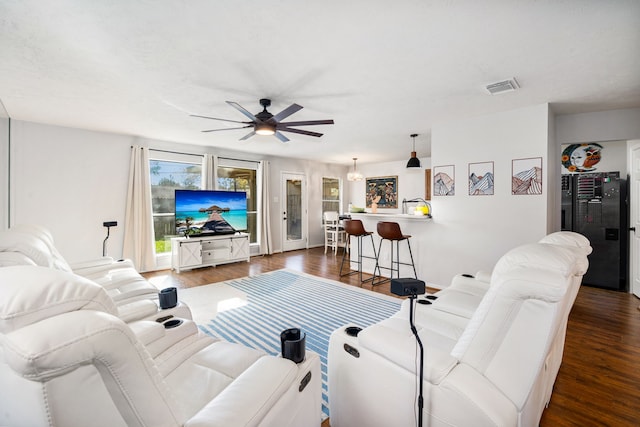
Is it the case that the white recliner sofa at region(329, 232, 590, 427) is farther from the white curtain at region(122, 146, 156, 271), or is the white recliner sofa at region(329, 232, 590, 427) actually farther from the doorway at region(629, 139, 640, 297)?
the white curtain at region(122, 146, 156, 271)

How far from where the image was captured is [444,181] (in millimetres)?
4031

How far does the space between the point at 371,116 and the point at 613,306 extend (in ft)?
12.6

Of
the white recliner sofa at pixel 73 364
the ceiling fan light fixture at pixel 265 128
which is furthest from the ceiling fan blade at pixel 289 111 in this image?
the white recliner sofa at pixel 73 364

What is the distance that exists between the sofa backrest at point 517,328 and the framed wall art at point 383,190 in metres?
6.96

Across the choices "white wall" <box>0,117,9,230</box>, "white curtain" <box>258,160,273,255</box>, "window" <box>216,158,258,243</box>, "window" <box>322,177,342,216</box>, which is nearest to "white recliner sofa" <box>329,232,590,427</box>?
"white wall" <box>0,117,9,230</box>

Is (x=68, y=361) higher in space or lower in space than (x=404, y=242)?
higher

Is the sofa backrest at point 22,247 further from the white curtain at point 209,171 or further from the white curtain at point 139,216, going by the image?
the white curtain at point 209,171

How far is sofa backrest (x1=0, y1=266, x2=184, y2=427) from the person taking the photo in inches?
20.2

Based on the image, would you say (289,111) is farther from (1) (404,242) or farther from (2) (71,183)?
(2) (71,183)

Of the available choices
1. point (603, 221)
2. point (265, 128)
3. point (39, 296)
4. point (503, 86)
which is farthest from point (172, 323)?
point (603, 221)

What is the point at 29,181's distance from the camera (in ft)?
13.3

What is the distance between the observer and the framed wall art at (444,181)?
395cm

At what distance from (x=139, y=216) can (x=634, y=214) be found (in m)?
7.62

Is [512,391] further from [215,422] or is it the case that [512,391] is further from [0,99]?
[0,99]
